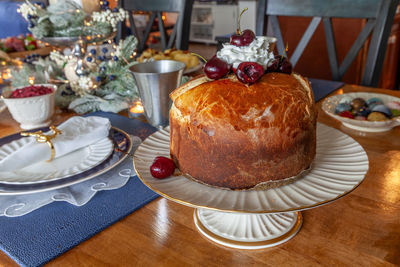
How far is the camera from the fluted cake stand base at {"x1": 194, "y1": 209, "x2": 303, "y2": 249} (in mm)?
524

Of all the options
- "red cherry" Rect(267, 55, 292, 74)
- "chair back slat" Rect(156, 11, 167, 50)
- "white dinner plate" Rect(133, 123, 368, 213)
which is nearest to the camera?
"white dinner plate" Rect(133, 123, 368, 213)

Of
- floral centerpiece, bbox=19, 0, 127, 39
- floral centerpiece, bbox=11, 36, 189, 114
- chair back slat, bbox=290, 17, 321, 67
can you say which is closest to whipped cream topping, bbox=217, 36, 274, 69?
floral centerpiece, bbox=11, 36, 189, 114

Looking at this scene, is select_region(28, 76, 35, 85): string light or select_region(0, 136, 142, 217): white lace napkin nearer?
select_region(0, 136, 142, 217): white lace napkin

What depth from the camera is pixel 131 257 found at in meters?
0.51

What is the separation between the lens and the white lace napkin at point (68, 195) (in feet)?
2.06

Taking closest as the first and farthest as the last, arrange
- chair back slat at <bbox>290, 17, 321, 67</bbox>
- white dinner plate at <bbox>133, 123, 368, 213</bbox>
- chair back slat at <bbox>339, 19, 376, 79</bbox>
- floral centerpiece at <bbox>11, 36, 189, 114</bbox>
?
1. white dinner plate at <bbox>133, 123, 368, 213</bbox>
2. floral centerpiece at <bbox>11, 36, 189, 114</bbox>
3. chair back slat at <bbox>339, 19, 376, 79</bbox>
4. chair back slat at <bbox>290, 17, 321, 67</bbox>

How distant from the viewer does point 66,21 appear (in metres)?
1.27

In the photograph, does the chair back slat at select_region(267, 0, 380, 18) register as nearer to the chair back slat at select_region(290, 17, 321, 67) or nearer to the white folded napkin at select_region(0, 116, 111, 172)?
the chair back slat at select_region(290, 17, 321, 67)

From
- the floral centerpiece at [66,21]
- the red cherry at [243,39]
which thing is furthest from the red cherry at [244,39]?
the floral centerpiece at [66,21]

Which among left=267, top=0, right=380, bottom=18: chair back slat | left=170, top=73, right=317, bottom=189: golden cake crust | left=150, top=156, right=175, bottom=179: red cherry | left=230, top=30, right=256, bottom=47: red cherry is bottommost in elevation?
left=150, top=156, right=175, bottom=179: red cherry

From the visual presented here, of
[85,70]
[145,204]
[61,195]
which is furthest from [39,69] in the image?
[145,204]

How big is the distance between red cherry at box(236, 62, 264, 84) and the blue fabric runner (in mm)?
292

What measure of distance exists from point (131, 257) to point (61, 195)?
0.78 feet

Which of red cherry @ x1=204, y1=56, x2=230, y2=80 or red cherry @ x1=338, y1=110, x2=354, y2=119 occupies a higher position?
red cherry @ x1=204, y1=56, x2=230, y2=80
